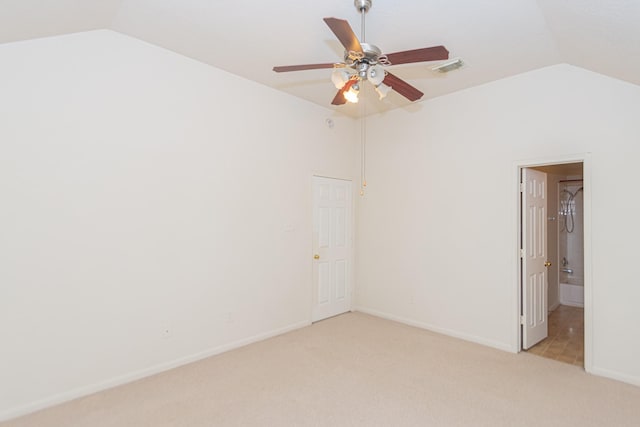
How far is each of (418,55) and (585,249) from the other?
262 centimetres

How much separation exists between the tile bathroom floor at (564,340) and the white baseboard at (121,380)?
3.19 metres

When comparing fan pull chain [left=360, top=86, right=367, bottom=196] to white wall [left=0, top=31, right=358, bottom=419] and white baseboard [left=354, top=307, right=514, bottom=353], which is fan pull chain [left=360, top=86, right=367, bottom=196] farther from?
white baseboard [left=354, top=307, right=514, bottom=353]

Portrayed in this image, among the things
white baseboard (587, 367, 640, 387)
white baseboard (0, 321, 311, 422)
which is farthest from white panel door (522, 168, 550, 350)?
white baseboard (0, 321, 311, 422)

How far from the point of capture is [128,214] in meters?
2.95

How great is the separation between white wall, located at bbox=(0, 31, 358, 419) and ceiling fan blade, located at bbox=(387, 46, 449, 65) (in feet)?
7.28

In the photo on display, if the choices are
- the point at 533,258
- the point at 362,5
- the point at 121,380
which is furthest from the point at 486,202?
the point at 121,380

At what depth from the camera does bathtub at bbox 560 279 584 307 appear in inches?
222

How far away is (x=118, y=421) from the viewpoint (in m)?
2.37

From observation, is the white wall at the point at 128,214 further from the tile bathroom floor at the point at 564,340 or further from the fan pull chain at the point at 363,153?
the tile bathroom floor at the point at 564,340

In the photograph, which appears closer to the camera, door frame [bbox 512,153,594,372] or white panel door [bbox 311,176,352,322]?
door frame [bbox 512,153,594,372]

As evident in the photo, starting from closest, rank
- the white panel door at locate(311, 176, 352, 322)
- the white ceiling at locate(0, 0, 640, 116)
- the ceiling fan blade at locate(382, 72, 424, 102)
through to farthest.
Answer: the white ceiling at locate(0, 0, 640, 116)
the ceiling fan blade at locate(382, 72, 424, 102)
the white panel door at locate(311, 176, 352, 322)

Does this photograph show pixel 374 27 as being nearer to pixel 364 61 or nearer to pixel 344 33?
pixel 364 61

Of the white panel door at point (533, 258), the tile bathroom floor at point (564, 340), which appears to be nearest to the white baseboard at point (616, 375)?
the tile bathroom floor at point (564, 340)

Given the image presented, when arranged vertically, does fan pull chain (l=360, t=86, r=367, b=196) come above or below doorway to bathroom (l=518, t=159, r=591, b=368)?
above
